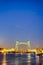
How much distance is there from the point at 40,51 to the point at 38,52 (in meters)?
0.81

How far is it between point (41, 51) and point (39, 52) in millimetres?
864

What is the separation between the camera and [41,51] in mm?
35344

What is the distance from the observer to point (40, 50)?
117 ft

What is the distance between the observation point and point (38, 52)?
34469 mm

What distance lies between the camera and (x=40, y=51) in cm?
3516

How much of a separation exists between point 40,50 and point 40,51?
55 centimetres

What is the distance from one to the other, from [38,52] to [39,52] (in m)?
0.22

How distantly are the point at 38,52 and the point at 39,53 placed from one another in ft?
2.70

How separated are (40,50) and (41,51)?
15.7 inches

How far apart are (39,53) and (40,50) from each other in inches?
82.2

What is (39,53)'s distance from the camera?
33.7m

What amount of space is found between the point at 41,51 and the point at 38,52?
3.49 ft
